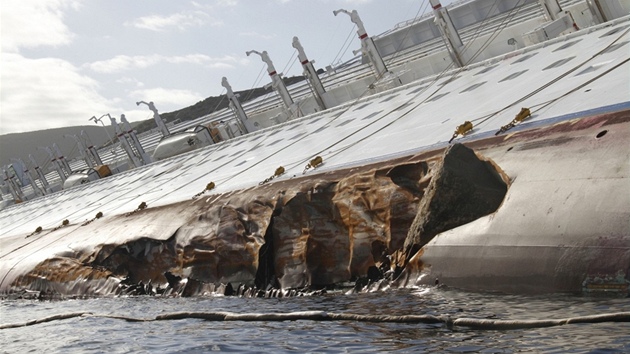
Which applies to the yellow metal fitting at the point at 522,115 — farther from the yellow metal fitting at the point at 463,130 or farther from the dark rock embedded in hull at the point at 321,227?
the dark rock embedded in hull at the point at 321,227

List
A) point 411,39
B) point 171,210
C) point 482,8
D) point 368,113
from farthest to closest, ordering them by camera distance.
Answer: point 411,39 < point 482,8 < point 368,113 < point 171,210

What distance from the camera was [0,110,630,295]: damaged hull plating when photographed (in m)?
6.66

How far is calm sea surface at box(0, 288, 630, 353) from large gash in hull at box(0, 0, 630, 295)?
0.41 meters

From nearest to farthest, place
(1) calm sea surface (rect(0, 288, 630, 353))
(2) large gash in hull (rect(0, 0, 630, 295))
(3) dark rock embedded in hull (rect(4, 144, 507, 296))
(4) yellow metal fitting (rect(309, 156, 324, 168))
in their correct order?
(1) calm sea surface (rect(0, 288, 630, 353)) → (2) large gash in hull (rect(0, 0, 630, 295)) → (3) dark rock embedded in hull (rect(4, 144, 507, 296)) → (4) yellow metal fitting (rect(309, 156, 324, 168))

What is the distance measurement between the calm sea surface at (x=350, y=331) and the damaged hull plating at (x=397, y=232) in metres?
0.30

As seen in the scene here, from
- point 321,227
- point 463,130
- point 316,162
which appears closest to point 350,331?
point 321,227

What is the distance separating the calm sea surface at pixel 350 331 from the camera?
5309 mm

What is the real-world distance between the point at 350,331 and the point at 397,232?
2589mm

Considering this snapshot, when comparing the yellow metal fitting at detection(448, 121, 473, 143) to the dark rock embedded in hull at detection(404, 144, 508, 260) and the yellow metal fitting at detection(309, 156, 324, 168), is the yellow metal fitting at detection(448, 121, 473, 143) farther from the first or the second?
the yellow metal fitting at detection(309, 156, 324, 168)

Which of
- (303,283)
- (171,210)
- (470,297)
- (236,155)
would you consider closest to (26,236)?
(236,155)

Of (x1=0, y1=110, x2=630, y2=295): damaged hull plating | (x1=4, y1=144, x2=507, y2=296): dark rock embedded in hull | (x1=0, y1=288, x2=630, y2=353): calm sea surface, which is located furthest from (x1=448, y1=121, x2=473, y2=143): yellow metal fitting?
(x1=0, y1=288, x2=630, y2=353): calm sea surface

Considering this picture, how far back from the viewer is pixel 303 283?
968cm

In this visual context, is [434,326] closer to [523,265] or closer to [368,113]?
[523,265]

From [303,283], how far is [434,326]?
3599mm
